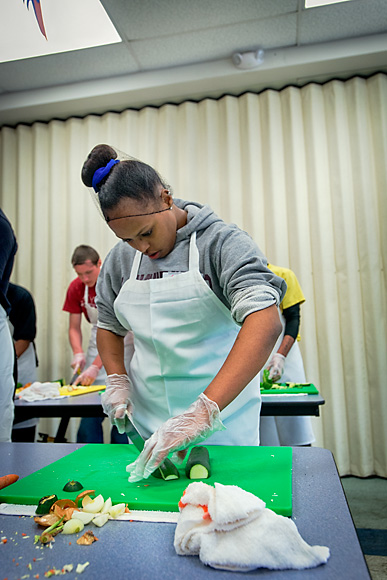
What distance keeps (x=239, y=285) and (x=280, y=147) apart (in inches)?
118

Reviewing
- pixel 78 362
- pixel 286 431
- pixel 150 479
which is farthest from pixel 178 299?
pixel 78 362

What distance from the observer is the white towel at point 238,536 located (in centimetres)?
67

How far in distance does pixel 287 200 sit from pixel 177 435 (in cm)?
313

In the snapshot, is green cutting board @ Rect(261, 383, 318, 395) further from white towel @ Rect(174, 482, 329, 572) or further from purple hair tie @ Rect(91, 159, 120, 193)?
white towel @ Rect(174, 482, 329, 572)

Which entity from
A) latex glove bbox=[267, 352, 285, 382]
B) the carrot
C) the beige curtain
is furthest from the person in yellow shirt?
the carrot

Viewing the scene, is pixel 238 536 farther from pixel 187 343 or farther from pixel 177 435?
pixel 187 343

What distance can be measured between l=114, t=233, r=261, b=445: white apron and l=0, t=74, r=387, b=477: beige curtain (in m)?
2.36

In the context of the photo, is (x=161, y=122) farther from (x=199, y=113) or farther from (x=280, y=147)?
(x=280, y=147)

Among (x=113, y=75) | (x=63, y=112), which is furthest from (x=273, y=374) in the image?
(x=63, y=112)

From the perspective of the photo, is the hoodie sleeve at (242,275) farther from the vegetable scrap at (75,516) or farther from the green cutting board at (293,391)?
the green cutting board at (293,391)

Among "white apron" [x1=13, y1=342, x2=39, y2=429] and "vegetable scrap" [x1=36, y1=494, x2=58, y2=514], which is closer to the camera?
"vegetable scrap" [x1=36, y1=494, x2=58, y2=514]

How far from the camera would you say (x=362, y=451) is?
3.52m

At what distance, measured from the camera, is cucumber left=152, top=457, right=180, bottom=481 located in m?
1.06

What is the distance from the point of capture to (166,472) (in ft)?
3.49
